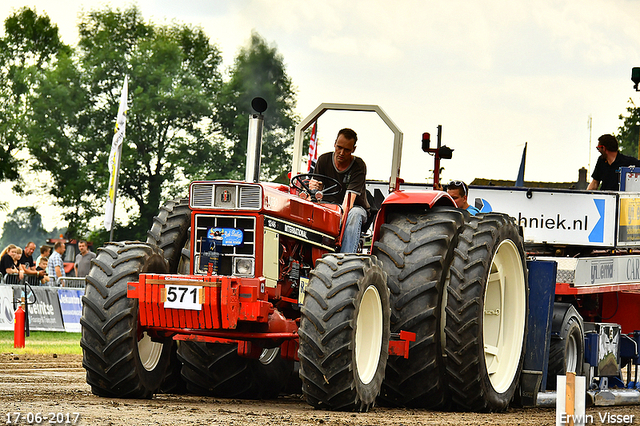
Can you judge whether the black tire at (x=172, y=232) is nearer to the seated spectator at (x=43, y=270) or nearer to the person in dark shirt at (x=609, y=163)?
the person in dark shirt at (x=609, y=163)

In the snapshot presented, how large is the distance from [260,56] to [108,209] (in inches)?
389

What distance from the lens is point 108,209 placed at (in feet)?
74.2

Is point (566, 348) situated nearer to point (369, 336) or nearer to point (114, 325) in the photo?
point (369, 336)

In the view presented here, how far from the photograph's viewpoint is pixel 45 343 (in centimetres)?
1753

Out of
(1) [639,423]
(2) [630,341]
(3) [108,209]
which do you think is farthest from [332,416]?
(3) [108,209]

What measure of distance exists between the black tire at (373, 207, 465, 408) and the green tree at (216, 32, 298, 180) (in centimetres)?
1376

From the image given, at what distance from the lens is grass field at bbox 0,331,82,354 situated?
→ 51.7 feet

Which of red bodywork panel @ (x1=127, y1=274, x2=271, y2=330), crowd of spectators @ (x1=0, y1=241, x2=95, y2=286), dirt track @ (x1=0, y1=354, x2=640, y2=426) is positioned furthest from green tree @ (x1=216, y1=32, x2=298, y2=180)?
red bodywork panel @ (x1=127, y1=274, x2=271, y2=330)

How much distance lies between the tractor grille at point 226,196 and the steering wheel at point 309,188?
1.02 meters

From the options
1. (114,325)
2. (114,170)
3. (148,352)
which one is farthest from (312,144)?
(114,170)

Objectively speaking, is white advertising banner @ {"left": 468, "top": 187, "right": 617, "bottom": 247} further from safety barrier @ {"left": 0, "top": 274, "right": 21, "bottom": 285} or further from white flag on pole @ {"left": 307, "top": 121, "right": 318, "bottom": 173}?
safety barrier @ {"left": 0, "top": 274, "right": 21, "bottom": 285}

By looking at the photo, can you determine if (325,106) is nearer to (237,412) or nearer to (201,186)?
(201,186)

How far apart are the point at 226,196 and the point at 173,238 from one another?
1284 millimetres

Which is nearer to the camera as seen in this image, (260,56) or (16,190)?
(260,56)
